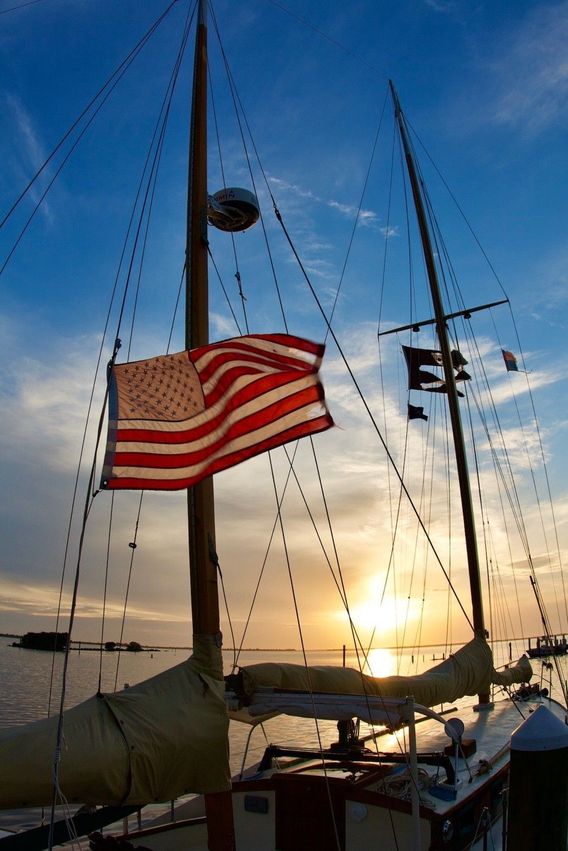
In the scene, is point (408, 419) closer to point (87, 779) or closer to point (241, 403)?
point (241, 403)

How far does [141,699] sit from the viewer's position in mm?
6293

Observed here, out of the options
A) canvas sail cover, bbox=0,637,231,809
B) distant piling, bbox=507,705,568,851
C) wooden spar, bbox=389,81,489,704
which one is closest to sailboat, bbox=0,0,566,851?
canvas sail cover, bbox=0,637,231,809

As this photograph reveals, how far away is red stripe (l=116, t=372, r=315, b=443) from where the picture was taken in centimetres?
702

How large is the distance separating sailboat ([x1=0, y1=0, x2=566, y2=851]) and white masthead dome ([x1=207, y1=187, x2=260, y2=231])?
0.02 meters

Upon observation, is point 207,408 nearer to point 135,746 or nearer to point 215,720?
point 215,720

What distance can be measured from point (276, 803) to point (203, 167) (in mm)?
9029

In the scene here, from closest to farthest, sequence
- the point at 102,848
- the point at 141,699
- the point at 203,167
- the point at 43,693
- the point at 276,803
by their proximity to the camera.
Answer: the point at 141,699 → the point at 102,848 → the point at 276,803 → the point at 203,167 → the point at 43,693

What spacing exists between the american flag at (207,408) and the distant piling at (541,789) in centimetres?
438

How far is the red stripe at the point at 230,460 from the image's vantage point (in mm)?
6832

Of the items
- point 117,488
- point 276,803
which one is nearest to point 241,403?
point 117,488

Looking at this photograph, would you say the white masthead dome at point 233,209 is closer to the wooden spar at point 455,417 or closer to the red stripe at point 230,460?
the red stripe at point 230,460

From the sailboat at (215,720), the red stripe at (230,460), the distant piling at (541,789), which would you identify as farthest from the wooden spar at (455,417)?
the red stripe at (230,460)

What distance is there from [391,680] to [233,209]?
8270mm

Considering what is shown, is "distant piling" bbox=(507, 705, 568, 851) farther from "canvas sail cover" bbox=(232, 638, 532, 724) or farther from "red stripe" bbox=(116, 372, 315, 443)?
"red stripe" bbox=(116, 372, 315, 443)
